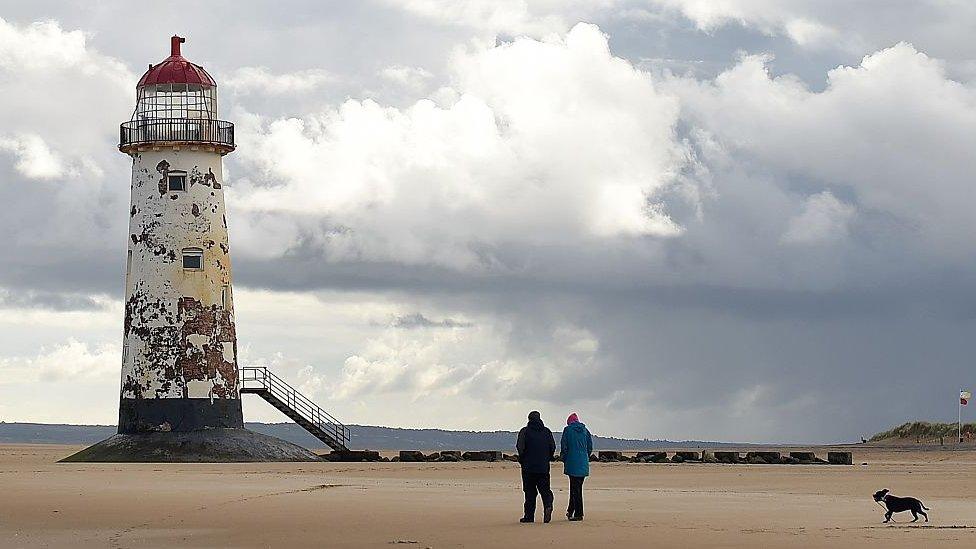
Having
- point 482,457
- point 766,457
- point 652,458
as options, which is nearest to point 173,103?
point 482,457

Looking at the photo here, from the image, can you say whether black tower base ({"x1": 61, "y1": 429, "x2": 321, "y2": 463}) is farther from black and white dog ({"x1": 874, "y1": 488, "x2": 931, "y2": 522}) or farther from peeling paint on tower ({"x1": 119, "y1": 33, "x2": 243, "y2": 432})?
black and white dog ({"x1": 874, "y1": 488, "x2": 931, "y2": 522})

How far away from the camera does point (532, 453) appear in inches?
926

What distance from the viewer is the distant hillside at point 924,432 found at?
75.2 meters

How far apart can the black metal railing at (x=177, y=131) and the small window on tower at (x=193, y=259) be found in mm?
3125

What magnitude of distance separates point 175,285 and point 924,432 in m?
44.2

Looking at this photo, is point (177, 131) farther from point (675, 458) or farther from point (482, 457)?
point (675, 458)

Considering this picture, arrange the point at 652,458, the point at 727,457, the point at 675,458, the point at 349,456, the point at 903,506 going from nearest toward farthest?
the point at 903,506 < the point at 349,456 < the point at 727,457 < the point at 675,458 < the point at 652,458

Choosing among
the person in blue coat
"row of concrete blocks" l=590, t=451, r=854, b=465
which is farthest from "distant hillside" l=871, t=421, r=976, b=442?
the person in blue coat

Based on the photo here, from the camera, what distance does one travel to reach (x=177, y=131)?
152 feet

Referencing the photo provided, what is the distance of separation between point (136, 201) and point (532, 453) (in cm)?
2609

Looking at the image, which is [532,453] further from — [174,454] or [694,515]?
[174,454]

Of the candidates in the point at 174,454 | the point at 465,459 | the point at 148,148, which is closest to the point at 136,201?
the point at 148,148

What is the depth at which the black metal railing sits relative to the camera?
1827 inches

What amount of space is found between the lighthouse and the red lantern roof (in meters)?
0.04
